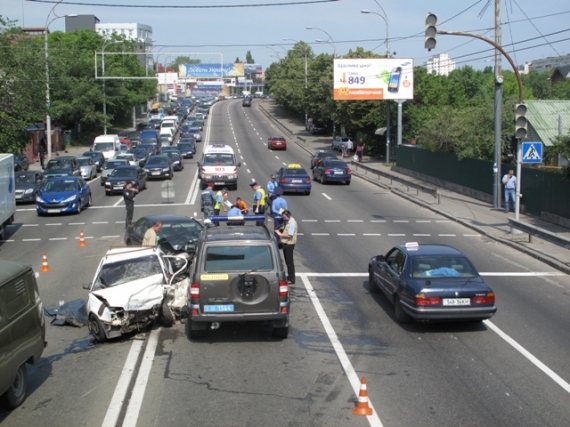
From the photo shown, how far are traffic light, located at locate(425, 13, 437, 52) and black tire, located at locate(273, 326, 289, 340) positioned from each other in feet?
35.3

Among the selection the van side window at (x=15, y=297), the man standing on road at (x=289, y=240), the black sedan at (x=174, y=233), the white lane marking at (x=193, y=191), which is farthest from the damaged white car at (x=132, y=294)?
the white lane marking at (x=193, y=191)

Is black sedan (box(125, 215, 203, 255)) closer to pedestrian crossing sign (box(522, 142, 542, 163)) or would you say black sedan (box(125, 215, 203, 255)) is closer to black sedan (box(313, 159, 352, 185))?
pedestrian crossing sign (box(522, 142, 542, 163))

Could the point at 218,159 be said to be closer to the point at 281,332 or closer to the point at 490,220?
the point at 490,220

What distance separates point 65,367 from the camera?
1023 centimetres

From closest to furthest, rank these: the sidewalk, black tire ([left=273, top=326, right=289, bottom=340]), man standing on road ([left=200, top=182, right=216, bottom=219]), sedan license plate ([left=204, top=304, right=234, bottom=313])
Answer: sedan license plate ([left=204, top=304, right=234, bottom=313]) → black tire ([left=273, top=326, right=289, bottom=340]) → the sidewalk → man standing on road ([left=200, top=182, right=216, bottom=219])

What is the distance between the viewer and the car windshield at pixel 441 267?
12383 millimetres

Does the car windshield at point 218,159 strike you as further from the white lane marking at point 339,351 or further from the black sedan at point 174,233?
the white lane marking at point 339,351

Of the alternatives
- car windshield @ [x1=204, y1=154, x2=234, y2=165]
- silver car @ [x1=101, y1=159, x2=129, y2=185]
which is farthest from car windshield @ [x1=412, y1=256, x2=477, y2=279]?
silver car @ [x1=101, y1=159, x2=129, y2=185]

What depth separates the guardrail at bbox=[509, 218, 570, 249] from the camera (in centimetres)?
1982

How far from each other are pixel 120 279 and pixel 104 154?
42444 millimetres

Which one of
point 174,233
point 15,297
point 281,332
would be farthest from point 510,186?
point 15,297

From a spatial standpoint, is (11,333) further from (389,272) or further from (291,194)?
(291,194)

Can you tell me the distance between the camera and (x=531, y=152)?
907 inches

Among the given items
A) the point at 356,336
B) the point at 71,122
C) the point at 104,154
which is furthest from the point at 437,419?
the point at 71,122
